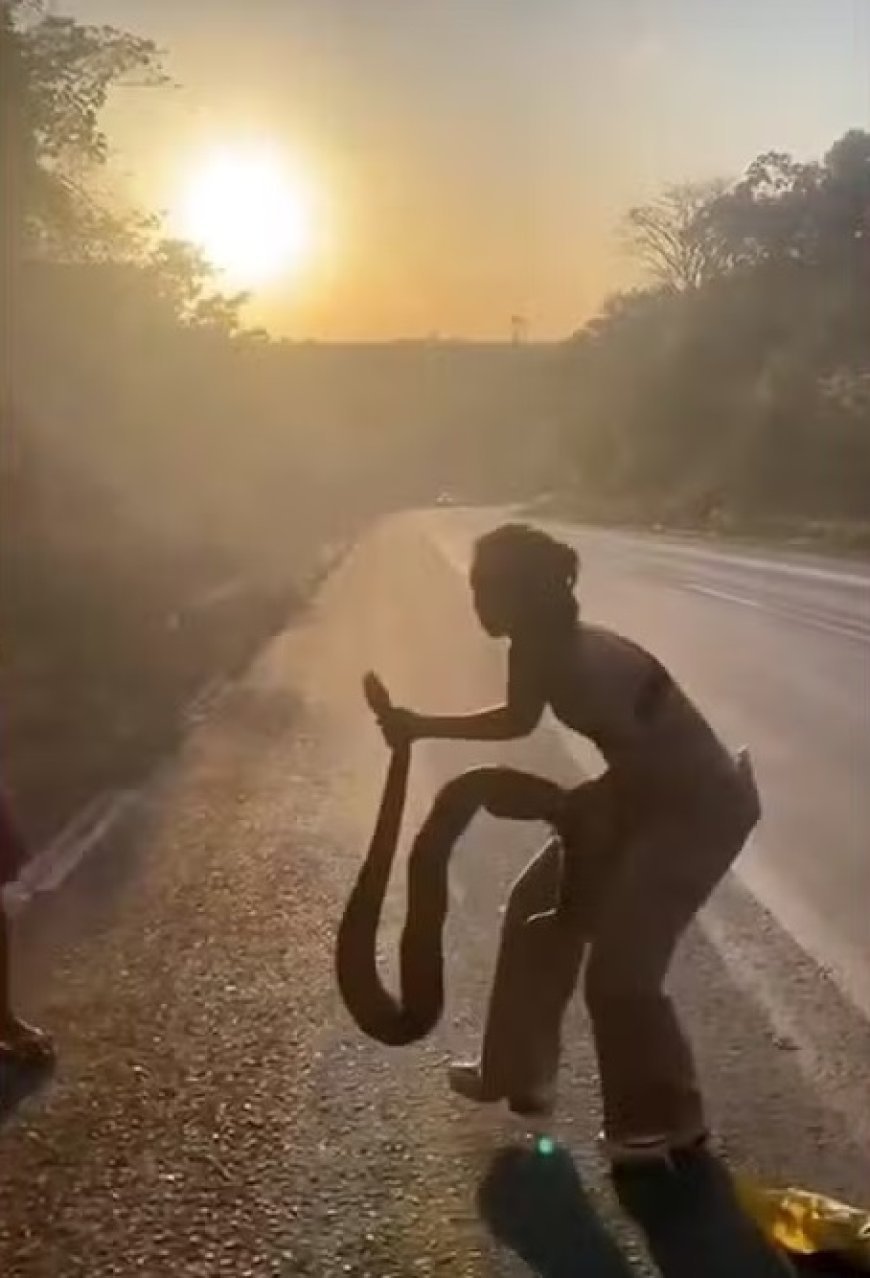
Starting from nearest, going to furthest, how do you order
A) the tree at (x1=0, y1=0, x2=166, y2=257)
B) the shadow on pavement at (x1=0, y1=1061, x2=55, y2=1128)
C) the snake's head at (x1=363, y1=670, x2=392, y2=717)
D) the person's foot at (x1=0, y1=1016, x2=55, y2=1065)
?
the snake's head at (x1=363, y1=670, x2=392, y2=717)
the shadow on pavement at (x1=0, y1=1061, x2=55, y2=1128)
the person's foot at (x1=0, y1=1016, x2=55, y2=1065)
the tree at (x1=0, y1=0, x2=166, y2=257)

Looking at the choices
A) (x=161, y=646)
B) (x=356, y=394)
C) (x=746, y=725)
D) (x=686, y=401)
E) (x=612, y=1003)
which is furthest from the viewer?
(x=356, y=394)

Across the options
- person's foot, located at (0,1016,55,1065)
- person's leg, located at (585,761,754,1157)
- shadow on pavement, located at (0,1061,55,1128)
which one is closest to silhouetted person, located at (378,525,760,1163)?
person's leg, located at (585,761,754,1157)

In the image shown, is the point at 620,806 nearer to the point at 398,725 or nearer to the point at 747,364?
the point at 398,725

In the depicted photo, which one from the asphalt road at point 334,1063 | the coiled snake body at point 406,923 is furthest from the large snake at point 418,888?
the asphalt road at point 334,1063

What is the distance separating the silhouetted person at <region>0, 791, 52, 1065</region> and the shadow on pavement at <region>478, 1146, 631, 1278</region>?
1.63 metres

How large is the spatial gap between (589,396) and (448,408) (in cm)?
5020

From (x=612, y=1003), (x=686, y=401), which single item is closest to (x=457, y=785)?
(x=612, y=1003)

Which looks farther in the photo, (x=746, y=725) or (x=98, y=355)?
(x=98, y=355)

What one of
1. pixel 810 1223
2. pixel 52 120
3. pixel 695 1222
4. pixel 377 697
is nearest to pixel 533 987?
pixel 377 697

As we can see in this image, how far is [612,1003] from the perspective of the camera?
561 centimetres

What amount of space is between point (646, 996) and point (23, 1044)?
6.65 feet

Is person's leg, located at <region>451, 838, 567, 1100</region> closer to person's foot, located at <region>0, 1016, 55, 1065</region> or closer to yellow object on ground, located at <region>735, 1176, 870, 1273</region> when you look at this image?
yellow object on ground, located at <region>735, 1176, 870, 1273</region>

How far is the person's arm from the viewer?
555 centimetres

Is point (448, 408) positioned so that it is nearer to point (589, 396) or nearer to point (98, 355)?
point (589, 396)
